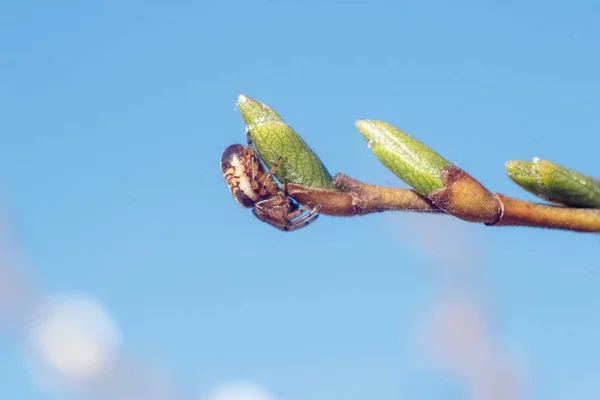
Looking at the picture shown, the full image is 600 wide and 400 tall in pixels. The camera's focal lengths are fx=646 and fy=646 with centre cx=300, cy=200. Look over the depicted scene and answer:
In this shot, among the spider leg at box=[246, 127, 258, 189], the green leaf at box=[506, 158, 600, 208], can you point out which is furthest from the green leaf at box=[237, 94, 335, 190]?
the green leaf at box=[506, 158, 600, 208]

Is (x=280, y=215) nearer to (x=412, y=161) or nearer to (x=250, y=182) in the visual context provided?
(x=250, y=182)

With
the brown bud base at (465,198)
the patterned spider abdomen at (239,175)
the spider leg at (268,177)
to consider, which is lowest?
the brown bud base at (465,198)

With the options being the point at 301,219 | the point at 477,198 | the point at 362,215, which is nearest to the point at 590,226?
the point at 477,198

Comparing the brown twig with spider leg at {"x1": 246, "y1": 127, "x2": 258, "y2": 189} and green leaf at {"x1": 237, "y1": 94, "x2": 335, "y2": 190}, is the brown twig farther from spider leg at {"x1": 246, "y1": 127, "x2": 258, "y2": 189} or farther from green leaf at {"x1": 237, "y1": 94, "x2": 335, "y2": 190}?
spider leg at {"x1": 246, "y1": 127, "x2": 258, "y2": 189}

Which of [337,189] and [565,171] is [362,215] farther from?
[565,171]

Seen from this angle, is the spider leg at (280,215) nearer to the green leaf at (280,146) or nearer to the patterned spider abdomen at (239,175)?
the patterned spider abdomen at (239,175)

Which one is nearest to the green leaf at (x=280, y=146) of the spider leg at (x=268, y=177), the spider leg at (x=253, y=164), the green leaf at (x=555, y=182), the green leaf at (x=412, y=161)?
the spider leg at (x=268, y=177)
